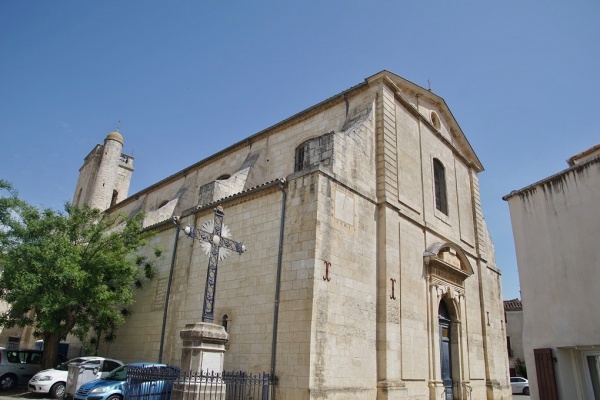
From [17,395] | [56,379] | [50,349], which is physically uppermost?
[50,349]

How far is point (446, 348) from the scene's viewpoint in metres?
13.1

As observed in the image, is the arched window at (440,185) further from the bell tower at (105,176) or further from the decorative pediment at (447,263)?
the bell tower at (105,176)

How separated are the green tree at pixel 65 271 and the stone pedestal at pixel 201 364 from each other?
6386mm

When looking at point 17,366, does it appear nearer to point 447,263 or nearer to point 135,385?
point 135,385

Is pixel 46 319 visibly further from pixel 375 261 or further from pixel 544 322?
pixel 544 322

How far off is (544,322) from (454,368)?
5.85 m

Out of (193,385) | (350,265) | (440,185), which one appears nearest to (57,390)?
(193,385)

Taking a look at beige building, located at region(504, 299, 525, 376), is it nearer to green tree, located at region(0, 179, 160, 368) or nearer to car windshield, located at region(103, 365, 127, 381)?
green tree, located at region(0, 179, 160, 368)

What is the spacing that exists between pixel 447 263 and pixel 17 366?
43.0ft

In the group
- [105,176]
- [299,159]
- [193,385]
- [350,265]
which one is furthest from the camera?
[105,176]

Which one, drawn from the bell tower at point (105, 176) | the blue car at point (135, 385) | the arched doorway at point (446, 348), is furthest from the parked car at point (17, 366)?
the bell tower at point (105, 176)

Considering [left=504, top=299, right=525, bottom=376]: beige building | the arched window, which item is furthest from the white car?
[left=504, top=299, right=525, bottom=376]: beige building

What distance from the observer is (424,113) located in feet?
50.8

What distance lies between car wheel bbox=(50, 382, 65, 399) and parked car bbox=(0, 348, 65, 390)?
2.37 m
